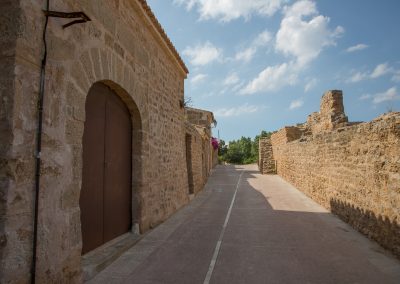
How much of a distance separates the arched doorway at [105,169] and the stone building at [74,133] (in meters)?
0.02

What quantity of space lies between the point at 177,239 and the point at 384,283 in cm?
317

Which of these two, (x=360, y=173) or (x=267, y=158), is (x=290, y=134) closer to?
(x=267, y=158)

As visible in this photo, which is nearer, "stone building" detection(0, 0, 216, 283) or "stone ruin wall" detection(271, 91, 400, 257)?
"stone building" detection(0, 0, 216, 283)

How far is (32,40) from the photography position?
2750 millimetres

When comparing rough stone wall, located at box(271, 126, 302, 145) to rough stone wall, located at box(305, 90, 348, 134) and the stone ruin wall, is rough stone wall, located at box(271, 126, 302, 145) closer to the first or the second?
rough stone wall, located at box(305, 90, 348, 134)

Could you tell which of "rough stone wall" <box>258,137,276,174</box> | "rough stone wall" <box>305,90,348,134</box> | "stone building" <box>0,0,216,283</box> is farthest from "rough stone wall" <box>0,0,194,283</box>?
"rough stone wall" <box>258,137,276,174</box>

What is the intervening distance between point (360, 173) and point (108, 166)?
4.71 meters

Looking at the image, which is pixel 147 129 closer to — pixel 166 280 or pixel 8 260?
pixel 166 280

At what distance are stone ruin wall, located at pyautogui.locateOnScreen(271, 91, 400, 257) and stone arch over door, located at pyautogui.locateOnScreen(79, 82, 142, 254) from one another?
4151 millimetres

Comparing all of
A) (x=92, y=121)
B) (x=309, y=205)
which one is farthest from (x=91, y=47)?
(x=309, y=205)

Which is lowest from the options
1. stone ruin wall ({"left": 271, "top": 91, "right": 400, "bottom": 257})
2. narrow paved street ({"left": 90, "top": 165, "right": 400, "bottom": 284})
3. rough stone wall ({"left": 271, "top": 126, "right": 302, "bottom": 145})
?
narrow paved street ({"left": 90, "top": 165, "right": 400, "bottom": 284})

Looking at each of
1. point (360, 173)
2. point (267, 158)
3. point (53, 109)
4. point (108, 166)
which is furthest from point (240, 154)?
point (53, 109)

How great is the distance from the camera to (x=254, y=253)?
4.59 meters

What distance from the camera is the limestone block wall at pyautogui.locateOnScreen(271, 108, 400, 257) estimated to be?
181 inches
